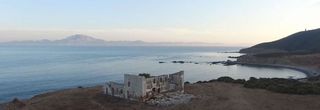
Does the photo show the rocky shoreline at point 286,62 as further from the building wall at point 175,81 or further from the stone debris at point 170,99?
the stone debris at point 170,99

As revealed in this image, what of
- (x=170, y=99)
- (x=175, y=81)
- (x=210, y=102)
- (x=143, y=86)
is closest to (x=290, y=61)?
(x=175, y=81)

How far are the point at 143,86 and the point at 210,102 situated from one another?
24.6ft

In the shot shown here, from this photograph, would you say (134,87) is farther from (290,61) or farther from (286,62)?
(290,61)

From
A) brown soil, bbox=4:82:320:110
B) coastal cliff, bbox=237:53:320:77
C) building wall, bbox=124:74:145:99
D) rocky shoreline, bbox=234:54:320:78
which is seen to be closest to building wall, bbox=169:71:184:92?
brown soil, bbox=4:82:320:110

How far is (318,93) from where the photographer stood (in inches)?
1713

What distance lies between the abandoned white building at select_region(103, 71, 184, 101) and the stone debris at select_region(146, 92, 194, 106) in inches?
40.0

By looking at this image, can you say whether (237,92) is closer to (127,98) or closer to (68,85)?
(127,98)

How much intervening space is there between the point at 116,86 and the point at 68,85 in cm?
2902

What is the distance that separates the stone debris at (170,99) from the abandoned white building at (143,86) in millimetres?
1016

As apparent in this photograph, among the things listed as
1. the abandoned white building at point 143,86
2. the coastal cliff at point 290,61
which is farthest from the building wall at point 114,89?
the coastal cliff at point 290,61

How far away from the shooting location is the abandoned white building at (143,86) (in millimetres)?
41375

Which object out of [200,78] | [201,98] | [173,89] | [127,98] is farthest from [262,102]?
[200,78]

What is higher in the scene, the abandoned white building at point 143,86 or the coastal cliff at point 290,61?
the abandoned white building at point 143,86

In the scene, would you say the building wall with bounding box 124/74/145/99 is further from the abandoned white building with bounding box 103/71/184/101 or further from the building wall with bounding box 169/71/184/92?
the building wall with bounding box 169/71/184/92
